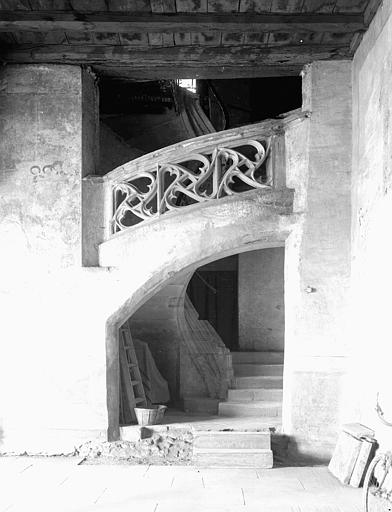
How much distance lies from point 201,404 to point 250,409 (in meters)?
0.91

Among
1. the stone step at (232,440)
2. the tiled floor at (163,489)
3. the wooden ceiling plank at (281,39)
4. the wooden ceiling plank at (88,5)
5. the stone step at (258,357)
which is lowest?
the tiled floor at (163,489)

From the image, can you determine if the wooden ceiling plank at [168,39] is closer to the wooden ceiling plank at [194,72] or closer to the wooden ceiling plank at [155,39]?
the wooden ceiling plank at [155,39]

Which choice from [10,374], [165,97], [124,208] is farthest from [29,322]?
[165,97]

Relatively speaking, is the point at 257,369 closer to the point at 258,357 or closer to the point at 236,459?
the point at 258,357

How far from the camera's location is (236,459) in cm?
638

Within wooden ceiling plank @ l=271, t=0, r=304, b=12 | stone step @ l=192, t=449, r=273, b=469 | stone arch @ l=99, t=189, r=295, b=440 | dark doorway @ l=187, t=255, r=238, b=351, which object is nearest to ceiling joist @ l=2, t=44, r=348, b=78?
wooden ceiling plank @ l=271, t=0, r=304, b=12

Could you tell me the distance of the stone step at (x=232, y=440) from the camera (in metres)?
6.51

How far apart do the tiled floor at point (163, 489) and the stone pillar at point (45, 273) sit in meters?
0.52

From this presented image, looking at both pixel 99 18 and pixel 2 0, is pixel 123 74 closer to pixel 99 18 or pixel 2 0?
pixel 99 18

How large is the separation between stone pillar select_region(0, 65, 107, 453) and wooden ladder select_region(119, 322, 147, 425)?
28.0 inches

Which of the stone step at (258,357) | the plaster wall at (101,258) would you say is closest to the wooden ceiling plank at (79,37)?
the plaster wall at (101,258)

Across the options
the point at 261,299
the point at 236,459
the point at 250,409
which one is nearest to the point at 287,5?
the point at 236,459

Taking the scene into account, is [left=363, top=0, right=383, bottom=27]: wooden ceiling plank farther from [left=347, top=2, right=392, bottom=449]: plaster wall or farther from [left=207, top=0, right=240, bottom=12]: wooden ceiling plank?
[left=207, top=0, right=240, bottom=12]: wooden ceiling plank

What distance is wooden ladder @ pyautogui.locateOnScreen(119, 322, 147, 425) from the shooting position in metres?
7.52
